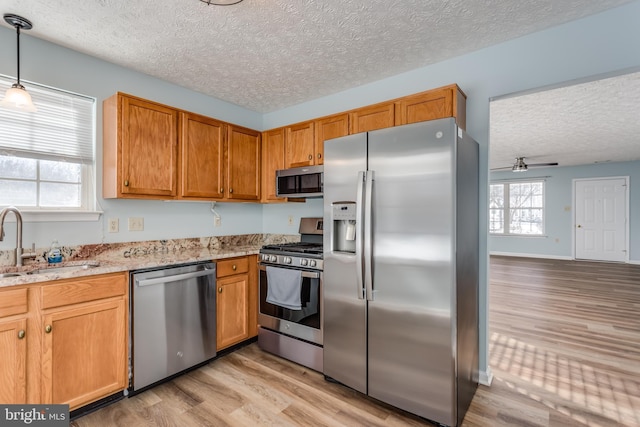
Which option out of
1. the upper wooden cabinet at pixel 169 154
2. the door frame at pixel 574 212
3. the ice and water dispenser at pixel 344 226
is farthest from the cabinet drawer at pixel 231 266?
the door frame at pixel 574 212

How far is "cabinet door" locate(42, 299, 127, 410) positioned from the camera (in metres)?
1.82

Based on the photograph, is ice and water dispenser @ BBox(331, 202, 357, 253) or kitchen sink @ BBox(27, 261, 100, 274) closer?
kitchen sink @ BBox(27, 261, 100, 274)

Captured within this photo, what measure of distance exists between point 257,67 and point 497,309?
168 inches

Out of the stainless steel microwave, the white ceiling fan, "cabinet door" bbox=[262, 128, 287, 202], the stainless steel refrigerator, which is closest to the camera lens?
the stainless steel refrigerator

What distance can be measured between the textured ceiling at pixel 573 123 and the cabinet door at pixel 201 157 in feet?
9.26

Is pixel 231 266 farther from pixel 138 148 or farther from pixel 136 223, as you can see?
pixel 138 148

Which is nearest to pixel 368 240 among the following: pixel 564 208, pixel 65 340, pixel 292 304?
pixel 292 304

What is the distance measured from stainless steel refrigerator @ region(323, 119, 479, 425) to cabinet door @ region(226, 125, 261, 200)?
1.34 m

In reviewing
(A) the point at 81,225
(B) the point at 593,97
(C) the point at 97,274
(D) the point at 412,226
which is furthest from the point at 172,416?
(B) the point at 593,97

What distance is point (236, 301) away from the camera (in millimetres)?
2885

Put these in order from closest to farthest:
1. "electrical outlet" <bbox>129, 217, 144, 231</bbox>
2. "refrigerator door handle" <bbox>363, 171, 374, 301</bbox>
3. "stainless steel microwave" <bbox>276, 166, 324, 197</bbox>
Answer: "refrigerator door handle" <bbox>363, 171, 374, 301</bbox> < "electrical outlet" <bbox>129, 217, 144, 231</bbox> < "stainless steel microwave" <bbox>276, 166, 324, 197</bbox>

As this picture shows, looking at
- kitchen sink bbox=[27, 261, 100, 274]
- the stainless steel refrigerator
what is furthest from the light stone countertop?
the stainless steel refrigerator

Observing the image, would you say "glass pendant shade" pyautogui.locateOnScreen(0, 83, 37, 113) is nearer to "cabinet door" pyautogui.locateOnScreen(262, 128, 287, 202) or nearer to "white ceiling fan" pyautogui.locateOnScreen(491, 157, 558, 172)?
"cabinet door" pyautogui.locateOnScreen(262, 128, 287, 202)

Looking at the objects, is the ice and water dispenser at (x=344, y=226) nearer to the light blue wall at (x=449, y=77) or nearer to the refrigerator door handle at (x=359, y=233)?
the refrigerator door handle at (x=359, y=233)
